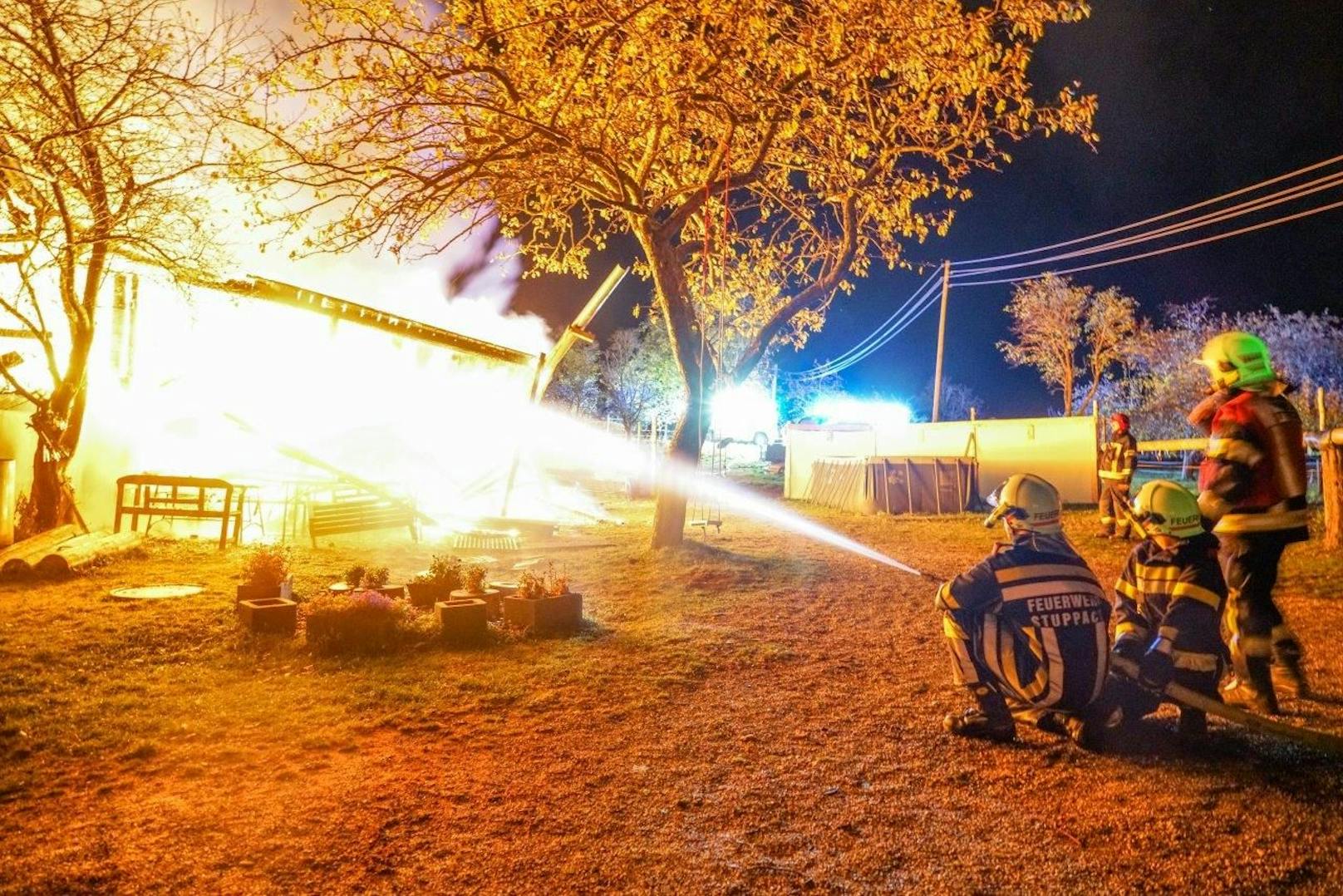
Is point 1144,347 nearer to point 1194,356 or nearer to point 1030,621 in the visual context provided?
point 1194,356

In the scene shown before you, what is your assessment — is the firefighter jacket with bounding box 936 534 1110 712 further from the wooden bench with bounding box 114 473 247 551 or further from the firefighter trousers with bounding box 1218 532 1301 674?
the wooden bench with bounding box 114 473 247 551

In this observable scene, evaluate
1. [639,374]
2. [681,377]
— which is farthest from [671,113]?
[639,374]

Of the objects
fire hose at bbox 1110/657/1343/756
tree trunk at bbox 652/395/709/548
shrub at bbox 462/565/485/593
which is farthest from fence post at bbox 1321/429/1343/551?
shrub at bbox 462/565/485/593

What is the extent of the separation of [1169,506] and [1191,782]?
1.40 metres

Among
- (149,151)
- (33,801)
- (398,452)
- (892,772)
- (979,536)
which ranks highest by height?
(149,151)

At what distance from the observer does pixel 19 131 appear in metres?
7.75

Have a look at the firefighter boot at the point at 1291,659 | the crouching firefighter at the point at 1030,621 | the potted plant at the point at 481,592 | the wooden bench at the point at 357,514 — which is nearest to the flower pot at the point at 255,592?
the potted plant at the point at 481,592

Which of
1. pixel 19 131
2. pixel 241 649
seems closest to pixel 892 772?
pixel 241 649

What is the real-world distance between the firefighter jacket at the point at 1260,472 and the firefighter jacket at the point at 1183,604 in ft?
2.03

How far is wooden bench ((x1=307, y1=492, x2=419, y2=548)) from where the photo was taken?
36.7 ft

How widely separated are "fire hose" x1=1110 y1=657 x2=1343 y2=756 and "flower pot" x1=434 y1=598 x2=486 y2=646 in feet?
15.4

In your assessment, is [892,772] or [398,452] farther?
[398,452]

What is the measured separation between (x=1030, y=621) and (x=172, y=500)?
448 inches

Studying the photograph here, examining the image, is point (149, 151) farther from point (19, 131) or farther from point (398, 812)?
point (398, 812)
